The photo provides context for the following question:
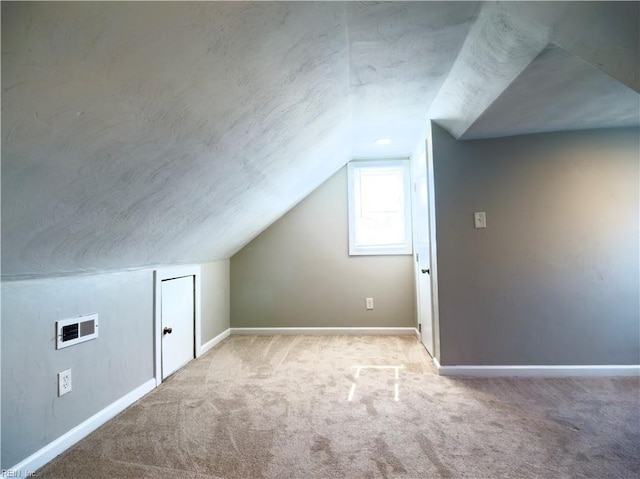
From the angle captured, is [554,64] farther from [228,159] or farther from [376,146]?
[376,146]

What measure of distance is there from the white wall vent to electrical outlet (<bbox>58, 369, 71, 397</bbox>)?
0.12m

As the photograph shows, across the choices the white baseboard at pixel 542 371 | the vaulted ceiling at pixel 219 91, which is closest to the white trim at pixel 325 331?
the white baseboard at pixel 542 371

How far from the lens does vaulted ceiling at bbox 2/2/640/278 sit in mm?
853

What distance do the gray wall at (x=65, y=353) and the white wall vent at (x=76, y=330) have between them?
26 mm

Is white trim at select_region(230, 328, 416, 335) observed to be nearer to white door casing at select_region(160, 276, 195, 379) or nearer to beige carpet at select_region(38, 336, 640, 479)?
white door casing at select_region(160, 276, 195, 379)

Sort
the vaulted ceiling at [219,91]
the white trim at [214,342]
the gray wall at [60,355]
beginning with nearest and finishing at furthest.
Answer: the vaulted ceiling at [219,91] < the gray wall at [60,355] < the white trim at [214,342]

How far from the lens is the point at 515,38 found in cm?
132

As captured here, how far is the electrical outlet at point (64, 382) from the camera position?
148cm

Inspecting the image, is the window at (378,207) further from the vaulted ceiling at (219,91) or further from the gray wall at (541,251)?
the vaulted ceiling at (219,91)

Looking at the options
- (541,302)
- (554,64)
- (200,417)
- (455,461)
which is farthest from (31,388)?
(541,302)

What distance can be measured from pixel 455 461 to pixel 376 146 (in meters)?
2.54

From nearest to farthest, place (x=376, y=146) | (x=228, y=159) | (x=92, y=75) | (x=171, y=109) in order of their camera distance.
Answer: (x=92, y=75) < (x=171, y=109) < (x=228, y=159) < (x=376, y=146)

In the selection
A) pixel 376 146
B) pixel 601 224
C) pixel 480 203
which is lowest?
pixel 601 224

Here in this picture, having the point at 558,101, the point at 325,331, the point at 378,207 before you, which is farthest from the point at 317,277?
the point at 558,101
